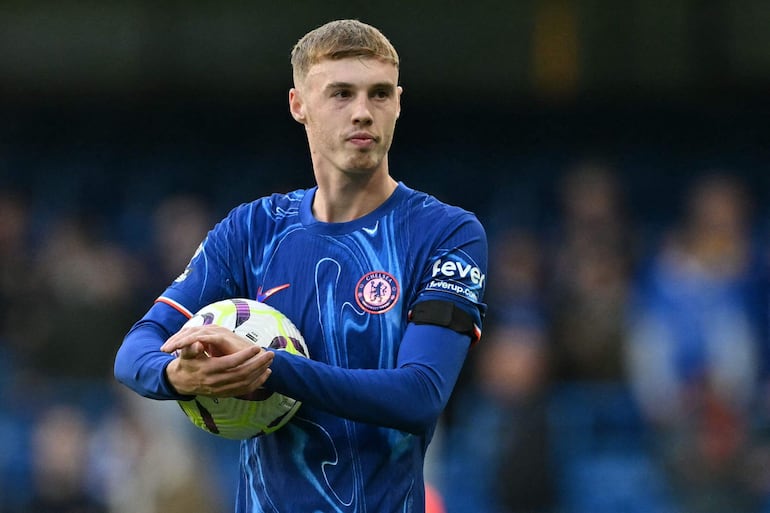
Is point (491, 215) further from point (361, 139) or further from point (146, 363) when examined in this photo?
point (146, 363)

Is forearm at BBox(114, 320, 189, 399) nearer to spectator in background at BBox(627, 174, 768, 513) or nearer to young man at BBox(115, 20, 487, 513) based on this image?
young man at BBox(115, 20, 487, 513)

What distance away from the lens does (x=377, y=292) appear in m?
4.10

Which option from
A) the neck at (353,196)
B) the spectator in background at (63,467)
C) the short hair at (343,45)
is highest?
the short hair at (343,45)

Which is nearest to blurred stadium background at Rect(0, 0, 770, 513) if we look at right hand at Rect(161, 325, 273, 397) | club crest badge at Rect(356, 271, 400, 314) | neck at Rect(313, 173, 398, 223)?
neck at Rect(313, 173, 398, 223)

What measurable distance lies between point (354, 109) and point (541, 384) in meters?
5.36

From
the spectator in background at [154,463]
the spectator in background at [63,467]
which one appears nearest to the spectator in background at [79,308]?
the spectator in background at [63,467]

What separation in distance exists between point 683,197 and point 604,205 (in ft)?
8.60

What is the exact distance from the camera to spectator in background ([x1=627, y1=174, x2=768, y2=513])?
903 cm

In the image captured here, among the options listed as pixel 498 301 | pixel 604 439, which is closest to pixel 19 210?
pixel 498 301

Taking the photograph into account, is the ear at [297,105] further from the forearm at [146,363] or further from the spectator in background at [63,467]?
the spectator in background at [63,467]

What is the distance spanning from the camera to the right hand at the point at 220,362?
3617 millimetres

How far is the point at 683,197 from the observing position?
12.9m

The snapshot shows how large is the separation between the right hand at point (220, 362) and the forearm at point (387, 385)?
8cm

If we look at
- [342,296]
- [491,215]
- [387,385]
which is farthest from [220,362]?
[491,215]
